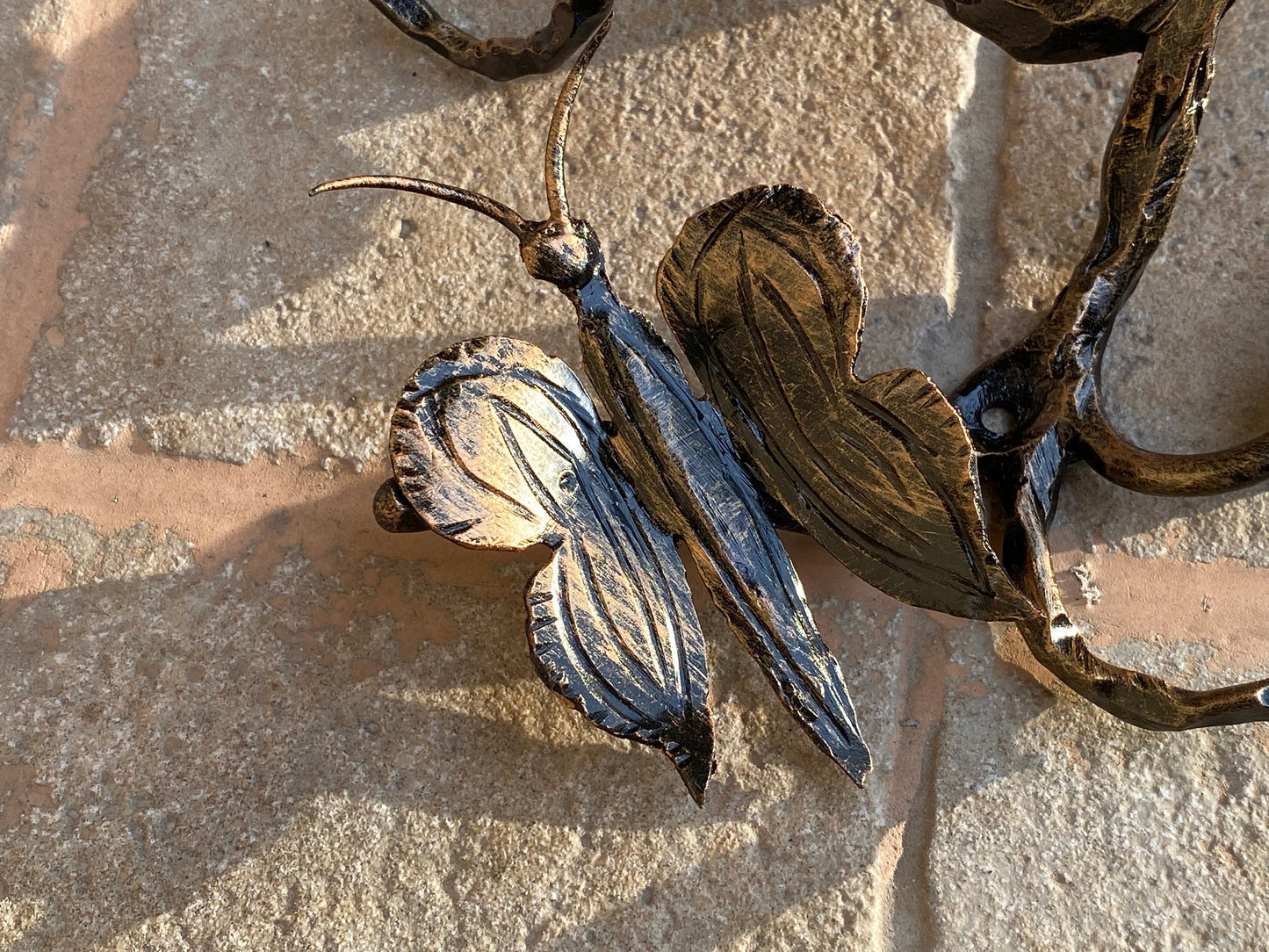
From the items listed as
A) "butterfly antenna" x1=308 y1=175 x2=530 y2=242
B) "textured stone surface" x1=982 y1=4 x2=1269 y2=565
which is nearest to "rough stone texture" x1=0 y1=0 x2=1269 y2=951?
"textured stone surface" x1=982 y1=4 x2=1269 y2=565

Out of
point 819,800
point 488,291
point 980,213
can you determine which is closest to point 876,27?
point 980,213

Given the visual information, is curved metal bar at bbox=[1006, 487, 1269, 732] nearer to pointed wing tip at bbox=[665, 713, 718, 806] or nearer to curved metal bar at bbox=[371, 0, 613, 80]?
pointed wing tip at bbox=[665, 713, 718, 806]

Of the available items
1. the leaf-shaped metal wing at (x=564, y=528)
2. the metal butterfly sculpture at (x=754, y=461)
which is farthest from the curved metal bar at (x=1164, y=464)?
the leaf-shaped metal wing at (x=564, y=528)

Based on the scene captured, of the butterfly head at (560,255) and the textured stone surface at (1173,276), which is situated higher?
the textured stone surface at (1173,276)

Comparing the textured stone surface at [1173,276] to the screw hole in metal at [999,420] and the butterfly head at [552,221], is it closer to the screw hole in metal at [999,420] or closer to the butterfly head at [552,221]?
the screw hole in metal at [999,420]

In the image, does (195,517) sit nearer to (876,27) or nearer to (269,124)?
(269,124)

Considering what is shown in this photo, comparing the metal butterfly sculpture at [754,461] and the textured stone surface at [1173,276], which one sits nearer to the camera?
the metal butterfly sculpture at [754,461]

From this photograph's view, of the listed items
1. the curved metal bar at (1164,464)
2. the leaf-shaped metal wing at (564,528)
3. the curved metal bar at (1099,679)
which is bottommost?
the leaf-shaped metal wing at (564,528)

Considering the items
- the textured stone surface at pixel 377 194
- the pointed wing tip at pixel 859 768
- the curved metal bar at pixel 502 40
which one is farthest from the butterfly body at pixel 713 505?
the curved metal bar at pixel 502 40
